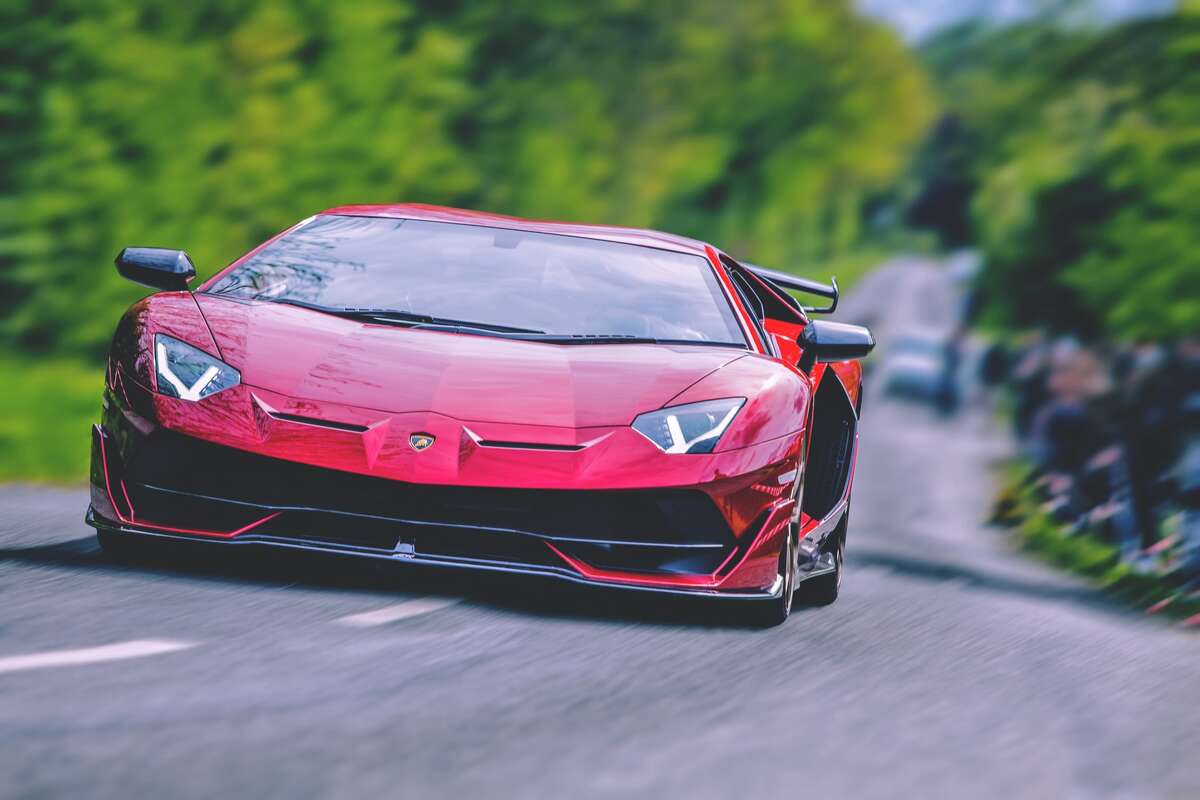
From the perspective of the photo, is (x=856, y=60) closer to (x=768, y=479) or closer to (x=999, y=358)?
(x=999, y=358)

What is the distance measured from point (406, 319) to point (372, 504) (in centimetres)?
97

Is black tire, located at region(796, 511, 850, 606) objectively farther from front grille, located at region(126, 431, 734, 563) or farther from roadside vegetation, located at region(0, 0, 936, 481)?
roadside vegetation, located at region(0, 0, 936, 481)

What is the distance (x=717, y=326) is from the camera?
5.81 meters

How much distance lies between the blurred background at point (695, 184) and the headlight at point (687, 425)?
0.52 meters

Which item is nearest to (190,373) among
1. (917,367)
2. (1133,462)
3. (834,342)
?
(834,342)

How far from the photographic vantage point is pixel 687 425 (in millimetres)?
4965

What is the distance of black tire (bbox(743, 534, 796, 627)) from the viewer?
16.8ft

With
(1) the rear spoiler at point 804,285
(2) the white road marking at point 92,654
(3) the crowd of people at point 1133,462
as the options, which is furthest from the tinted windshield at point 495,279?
(3) the crowd of people at point 1133,462

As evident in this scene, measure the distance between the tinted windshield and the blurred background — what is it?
3.41 feet

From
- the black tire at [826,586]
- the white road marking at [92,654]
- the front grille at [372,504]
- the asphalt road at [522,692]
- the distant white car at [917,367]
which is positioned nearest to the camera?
the asphalt road at [522,692]

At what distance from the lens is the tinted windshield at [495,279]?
18.6 ft

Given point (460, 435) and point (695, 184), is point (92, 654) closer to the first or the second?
point (460, 435)

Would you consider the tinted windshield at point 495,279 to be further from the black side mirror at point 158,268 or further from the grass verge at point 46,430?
the grass verge at point 46,430

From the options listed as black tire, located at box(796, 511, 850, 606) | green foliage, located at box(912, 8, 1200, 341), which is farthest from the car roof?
green foliage, located at box(912, 8, 1200, 341)
